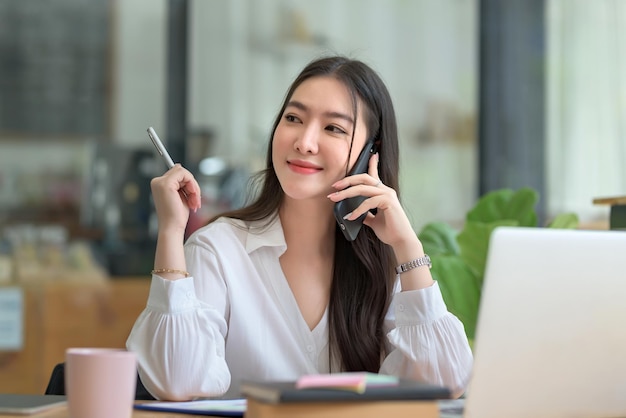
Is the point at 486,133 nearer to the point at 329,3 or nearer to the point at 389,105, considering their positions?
the point at 329,3

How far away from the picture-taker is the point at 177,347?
1.51m

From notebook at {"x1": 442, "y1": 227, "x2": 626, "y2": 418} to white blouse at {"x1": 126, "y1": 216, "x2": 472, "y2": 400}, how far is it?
17.9 inches

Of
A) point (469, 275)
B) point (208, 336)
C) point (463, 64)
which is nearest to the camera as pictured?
point (208, 336)

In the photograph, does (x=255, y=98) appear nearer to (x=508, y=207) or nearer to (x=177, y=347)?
(x=508, y=207)

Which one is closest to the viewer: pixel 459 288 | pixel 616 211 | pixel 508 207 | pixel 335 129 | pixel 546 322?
pixel 546 322

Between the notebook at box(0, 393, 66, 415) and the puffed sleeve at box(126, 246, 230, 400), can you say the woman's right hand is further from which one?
the notebook at box(0, 393, 66, 415)

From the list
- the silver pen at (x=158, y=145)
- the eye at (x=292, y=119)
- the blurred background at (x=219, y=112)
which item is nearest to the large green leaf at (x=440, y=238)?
the eye at (x=292, y=119)

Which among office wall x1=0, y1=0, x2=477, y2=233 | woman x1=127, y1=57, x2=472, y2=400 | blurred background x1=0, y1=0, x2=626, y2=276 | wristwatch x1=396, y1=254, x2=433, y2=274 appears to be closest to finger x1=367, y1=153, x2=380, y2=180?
woman x1=127, y1=57, x2=472, y2=400

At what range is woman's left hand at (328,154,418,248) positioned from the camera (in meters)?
1.59

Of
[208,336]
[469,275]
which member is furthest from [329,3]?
[208,336]

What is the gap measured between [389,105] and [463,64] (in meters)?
2.67

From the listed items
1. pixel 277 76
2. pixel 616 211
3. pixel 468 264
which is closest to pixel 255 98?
pixel 277 76

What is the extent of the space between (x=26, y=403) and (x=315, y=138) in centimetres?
68

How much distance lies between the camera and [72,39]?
13.4ft
